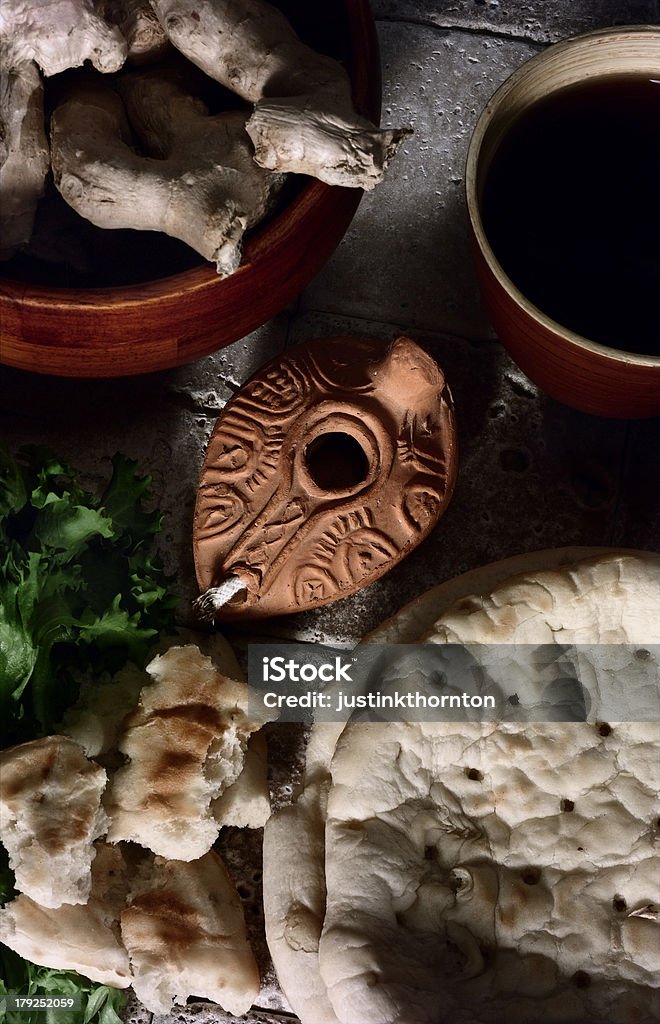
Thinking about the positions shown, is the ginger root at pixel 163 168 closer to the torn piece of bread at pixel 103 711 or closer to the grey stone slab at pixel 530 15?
the torn piece of bread at pixel 103 711

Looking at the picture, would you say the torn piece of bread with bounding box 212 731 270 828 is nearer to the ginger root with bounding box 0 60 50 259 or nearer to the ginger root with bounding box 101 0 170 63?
the ginger root with bounding box 0 60 50 259

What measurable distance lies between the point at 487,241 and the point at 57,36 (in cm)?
55

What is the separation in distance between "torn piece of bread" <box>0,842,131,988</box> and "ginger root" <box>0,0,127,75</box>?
1003 millimetres

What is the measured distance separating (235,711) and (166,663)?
113 millimetres

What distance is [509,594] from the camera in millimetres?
1229

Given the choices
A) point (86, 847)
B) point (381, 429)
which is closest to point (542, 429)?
point (381, 429)

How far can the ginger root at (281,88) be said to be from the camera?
1106 millimetres

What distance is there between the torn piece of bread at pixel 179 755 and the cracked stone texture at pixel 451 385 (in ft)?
0.86

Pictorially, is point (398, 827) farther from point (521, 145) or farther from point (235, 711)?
point (521, 145)

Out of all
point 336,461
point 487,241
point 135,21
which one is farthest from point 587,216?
point 135,21

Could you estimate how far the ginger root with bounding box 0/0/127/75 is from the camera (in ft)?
3.52

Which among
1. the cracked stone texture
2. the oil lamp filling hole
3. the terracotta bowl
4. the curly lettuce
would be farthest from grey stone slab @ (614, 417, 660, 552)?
the curly lettuce

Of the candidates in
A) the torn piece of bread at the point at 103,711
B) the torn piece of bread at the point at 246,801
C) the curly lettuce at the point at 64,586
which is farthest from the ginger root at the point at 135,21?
the torn piece of bread at the point at 246,801

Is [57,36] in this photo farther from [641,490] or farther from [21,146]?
[641,490]
